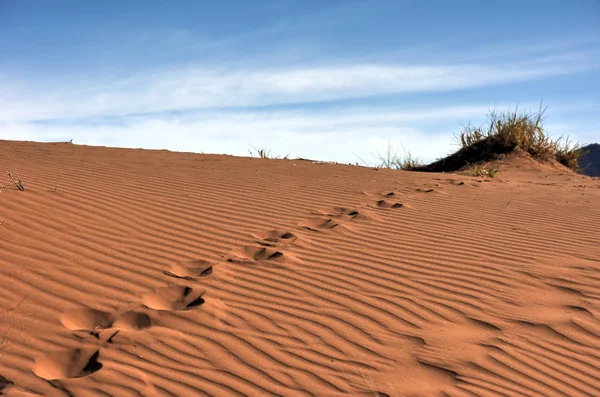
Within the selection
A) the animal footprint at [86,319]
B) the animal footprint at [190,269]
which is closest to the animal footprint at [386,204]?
the animal footprint at [190,269]

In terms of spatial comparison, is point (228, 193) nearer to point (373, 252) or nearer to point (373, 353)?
point (373, 252)

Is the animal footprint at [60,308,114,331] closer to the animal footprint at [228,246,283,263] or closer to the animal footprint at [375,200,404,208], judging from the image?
the animal footprint at [228,246,283,263]

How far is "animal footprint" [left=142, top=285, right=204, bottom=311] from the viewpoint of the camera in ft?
12.4

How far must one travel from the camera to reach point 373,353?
3.31 meters

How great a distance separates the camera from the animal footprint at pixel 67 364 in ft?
9.98

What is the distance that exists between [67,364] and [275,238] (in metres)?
2.36

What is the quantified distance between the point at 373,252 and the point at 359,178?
3.36 metres

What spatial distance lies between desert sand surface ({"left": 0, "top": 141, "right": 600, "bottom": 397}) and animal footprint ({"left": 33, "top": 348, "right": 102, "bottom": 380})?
0.01 metres

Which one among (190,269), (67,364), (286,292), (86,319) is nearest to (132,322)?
(86,319)

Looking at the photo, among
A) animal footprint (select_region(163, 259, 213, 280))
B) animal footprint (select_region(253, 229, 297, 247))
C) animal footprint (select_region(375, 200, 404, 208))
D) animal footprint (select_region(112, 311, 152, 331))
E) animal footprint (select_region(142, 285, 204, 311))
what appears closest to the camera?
animal footprint (select_region(112, 311, 152, 331))

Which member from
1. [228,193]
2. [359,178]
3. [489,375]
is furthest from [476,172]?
[489,375]

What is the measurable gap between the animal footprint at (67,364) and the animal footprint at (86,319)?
0.87ft

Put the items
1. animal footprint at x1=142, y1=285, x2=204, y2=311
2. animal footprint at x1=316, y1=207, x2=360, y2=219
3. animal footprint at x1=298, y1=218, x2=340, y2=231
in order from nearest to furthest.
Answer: animal footprint at x1=142, y1=285, x2=204, y2=311 → animal footprint at x1=298, y1=218, x2=340, y2=231 → animal footprint at x1=316, y1=207, x2=360, y2=219

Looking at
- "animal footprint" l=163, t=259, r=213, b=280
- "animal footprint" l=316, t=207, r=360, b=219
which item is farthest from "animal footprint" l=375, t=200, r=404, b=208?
"animal footprint" l=163, t=259, r=213, b=280
